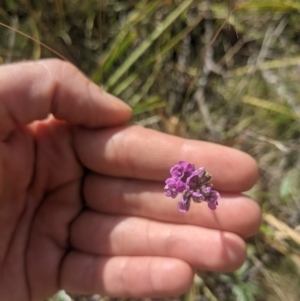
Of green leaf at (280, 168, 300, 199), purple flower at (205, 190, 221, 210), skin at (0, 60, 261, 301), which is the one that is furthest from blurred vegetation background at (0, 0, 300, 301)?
purple flower at (205, 190, 221, 210)

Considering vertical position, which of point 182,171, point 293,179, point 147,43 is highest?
point 147,43

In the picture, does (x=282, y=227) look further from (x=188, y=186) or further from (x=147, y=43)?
(x=147, y=43)

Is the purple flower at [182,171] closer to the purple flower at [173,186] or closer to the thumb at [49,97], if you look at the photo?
the purple flower at [173,186]

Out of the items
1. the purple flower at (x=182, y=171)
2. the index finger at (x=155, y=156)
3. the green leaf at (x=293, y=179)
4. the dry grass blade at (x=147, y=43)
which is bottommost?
the green leaf at (x=293, y=179)

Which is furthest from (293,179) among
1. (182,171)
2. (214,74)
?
(182,171)

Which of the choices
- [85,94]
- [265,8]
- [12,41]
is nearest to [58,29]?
[12,41]

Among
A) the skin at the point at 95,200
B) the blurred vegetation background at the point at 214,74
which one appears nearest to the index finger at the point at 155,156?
the skin at the point at 95,200
